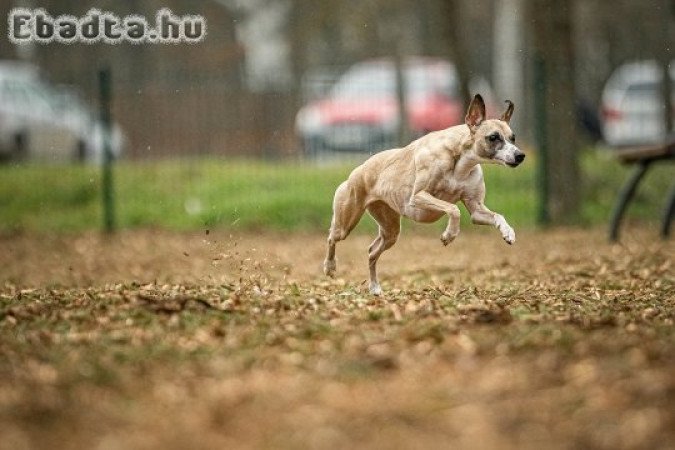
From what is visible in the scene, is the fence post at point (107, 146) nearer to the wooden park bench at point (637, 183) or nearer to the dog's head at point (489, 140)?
the wooden park bench at point (637, 183)

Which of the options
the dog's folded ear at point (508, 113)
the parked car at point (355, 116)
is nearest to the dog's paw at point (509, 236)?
the dog's folded ear at point (508, 113)

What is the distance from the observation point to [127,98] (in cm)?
2003

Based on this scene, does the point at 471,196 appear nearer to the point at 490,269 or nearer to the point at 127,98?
the point at 490,269

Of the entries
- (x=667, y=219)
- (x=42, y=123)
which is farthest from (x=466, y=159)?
(x=42, y=123)

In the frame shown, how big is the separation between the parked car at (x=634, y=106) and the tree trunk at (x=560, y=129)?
123 centimetres

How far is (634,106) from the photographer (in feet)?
66.3

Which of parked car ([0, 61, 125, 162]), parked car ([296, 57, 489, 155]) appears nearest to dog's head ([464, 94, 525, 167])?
parked car ([296, 57, 489, 155])

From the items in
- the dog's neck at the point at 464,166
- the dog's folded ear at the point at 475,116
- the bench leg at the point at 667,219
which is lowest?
the bench leg at the point at 667,219

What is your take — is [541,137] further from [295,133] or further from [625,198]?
[295,133]

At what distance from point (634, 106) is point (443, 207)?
12.6 meters

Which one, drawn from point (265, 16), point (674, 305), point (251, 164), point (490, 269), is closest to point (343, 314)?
point (674, 305)

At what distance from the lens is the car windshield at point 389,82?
18922mm

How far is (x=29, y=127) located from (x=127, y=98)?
2.68 metres

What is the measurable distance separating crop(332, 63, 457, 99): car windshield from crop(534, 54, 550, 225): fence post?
3.02m
